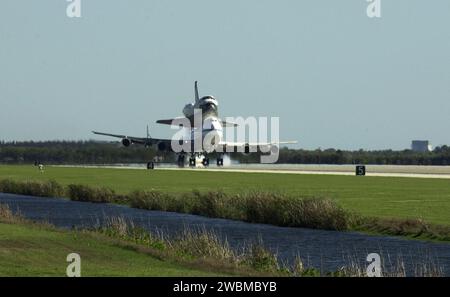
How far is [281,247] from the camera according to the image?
Result: 48844 mm

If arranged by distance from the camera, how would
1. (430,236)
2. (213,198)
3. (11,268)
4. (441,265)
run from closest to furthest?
1. (11,268)
2. (441,265)
3. (430,236)
4. (213,198)

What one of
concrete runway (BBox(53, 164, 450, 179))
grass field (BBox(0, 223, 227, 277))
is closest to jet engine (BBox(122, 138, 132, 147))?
concrete runway (BBox(53, 164, 450, 179))

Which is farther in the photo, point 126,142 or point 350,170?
point 126,142

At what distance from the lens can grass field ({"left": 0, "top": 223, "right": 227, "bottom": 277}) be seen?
33.7 meters

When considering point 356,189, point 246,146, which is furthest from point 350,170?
point 356,189

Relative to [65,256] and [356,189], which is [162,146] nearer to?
[356,189]

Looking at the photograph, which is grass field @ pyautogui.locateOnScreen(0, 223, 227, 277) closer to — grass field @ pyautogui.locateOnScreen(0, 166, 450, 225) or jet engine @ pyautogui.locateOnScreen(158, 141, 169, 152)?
grass field @ pyautogui.locateOnScreen(0, 166, 450, 225)

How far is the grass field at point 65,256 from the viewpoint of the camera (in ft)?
111

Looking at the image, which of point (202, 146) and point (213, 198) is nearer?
point (213, 198)

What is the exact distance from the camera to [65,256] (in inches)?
1524

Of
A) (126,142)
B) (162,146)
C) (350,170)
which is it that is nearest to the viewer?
(350,170)
